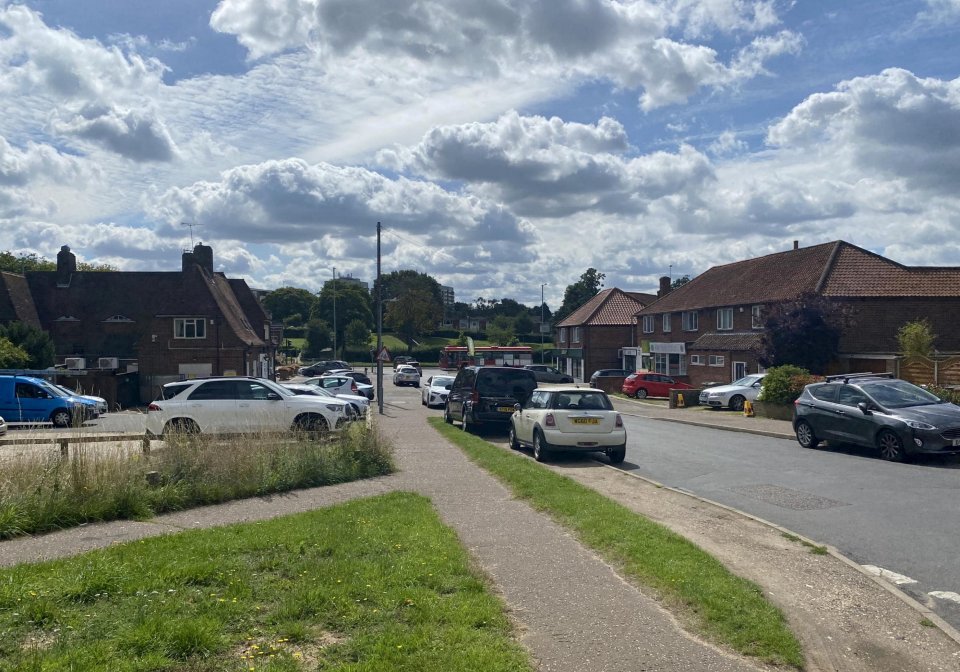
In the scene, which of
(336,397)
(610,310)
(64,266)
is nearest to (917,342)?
(336,397)

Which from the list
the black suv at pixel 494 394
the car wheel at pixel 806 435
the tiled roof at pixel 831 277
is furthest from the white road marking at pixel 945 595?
the tiled roof at pixel 831 277

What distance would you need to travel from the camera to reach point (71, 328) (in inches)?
1873

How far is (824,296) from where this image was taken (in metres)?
34.7

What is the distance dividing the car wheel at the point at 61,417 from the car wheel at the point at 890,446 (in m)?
21.4

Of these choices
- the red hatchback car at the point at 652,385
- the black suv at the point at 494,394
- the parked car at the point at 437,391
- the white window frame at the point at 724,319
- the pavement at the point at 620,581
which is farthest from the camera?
the white window frame at the point at 724,319

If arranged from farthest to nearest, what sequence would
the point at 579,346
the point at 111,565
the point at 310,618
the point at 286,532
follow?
the point at 579,346 < the point at 286,532 < the point at 111,565 < the point at 310,618

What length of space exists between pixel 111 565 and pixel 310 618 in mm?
2342

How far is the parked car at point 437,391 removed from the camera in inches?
1362

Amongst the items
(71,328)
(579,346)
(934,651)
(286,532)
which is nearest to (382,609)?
(286,532)

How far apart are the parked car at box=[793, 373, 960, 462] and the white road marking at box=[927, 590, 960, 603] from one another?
29.0 feet

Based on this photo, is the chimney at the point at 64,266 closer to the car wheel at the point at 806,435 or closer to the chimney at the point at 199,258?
the chimney at the point at 199,258

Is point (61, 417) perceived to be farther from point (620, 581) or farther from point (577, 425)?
point (620, 581)

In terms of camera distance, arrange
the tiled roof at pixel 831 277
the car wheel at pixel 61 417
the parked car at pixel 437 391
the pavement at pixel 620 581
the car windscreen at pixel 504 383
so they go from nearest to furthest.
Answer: the pavement at pixel 620 581, the car windscreen at pixel 504 383, the car wheel at pixel 61 417, the parked car at pixel 437 391, the tiled roof at pixel 831 277

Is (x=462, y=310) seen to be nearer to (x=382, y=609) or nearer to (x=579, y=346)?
(x=579, y=346)
